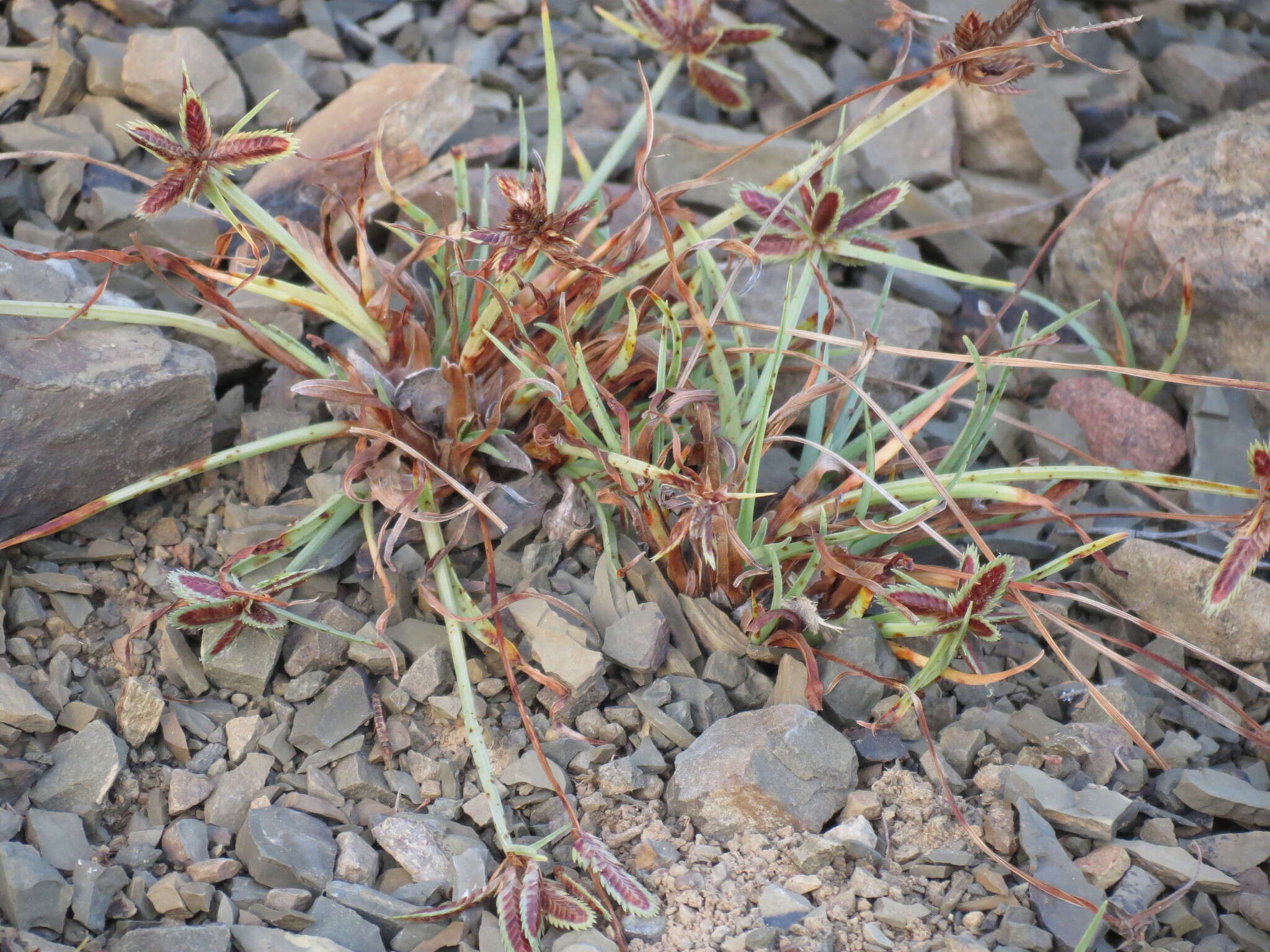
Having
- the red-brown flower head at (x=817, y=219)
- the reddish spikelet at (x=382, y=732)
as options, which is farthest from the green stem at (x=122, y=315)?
the red-brown flower head at (x=817, y=219)

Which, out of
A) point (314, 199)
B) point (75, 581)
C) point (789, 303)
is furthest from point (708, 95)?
point (75, 581)

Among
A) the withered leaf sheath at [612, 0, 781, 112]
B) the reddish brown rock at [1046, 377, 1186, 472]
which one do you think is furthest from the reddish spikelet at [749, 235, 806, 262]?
the reddish brown rock at [1046, 377, 1186, 472]

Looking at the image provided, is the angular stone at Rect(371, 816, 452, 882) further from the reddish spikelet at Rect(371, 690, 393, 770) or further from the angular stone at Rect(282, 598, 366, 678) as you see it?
the angular stone at Rect(282, 598, 366, 678)

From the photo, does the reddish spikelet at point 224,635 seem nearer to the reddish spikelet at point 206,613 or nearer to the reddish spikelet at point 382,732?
the reddish spikelet at point 206,613

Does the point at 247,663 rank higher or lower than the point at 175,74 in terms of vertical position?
lower

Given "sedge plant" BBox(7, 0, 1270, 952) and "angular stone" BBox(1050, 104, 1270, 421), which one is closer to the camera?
"sedge plant" BBox(7, 0, 1270, 952)

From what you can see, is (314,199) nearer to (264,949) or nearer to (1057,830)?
(264,949)

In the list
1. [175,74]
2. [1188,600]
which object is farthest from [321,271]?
[1188,600]

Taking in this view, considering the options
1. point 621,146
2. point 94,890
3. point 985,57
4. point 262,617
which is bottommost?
point 94,890

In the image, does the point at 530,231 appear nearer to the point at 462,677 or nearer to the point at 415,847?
the point at 462,677
